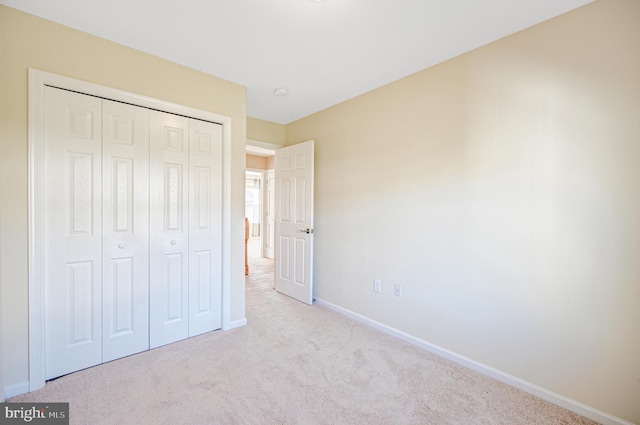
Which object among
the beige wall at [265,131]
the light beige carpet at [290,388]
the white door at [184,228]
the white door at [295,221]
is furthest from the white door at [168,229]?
the white door at [295,221]

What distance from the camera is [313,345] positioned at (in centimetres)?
250

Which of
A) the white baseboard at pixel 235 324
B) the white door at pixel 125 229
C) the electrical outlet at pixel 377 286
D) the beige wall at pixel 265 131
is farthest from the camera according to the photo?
the beige wall at pixel 265 131

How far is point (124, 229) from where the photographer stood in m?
2.21

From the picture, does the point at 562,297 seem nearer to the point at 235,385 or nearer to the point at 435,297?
the point at 435,297

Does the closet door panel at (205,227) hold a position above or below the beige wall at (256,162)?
below

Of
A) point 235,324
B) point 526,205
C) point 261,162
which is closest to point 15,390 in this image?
point 235,324

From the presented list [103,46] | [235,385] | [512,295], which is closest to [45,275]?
[235,385]

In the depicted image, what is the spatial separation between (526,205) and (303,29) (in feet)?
6.52

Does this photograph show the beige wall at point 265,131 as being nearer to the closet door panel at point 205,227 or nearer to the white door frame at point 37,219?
the closet door panel at point 205,227

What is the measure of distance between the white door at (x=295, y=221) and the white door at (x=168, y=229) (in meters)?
1.46

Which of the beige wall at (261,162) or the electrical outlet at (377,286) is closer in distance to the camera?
the electrical outlet at (377,286)

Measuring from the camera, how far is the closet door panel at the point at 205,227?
8.43 ft

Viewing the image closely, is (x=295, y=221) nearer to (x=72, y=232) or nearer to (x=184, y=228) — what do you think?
(x=184, y=228)

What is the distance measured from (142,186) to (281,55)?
1.59 metres
